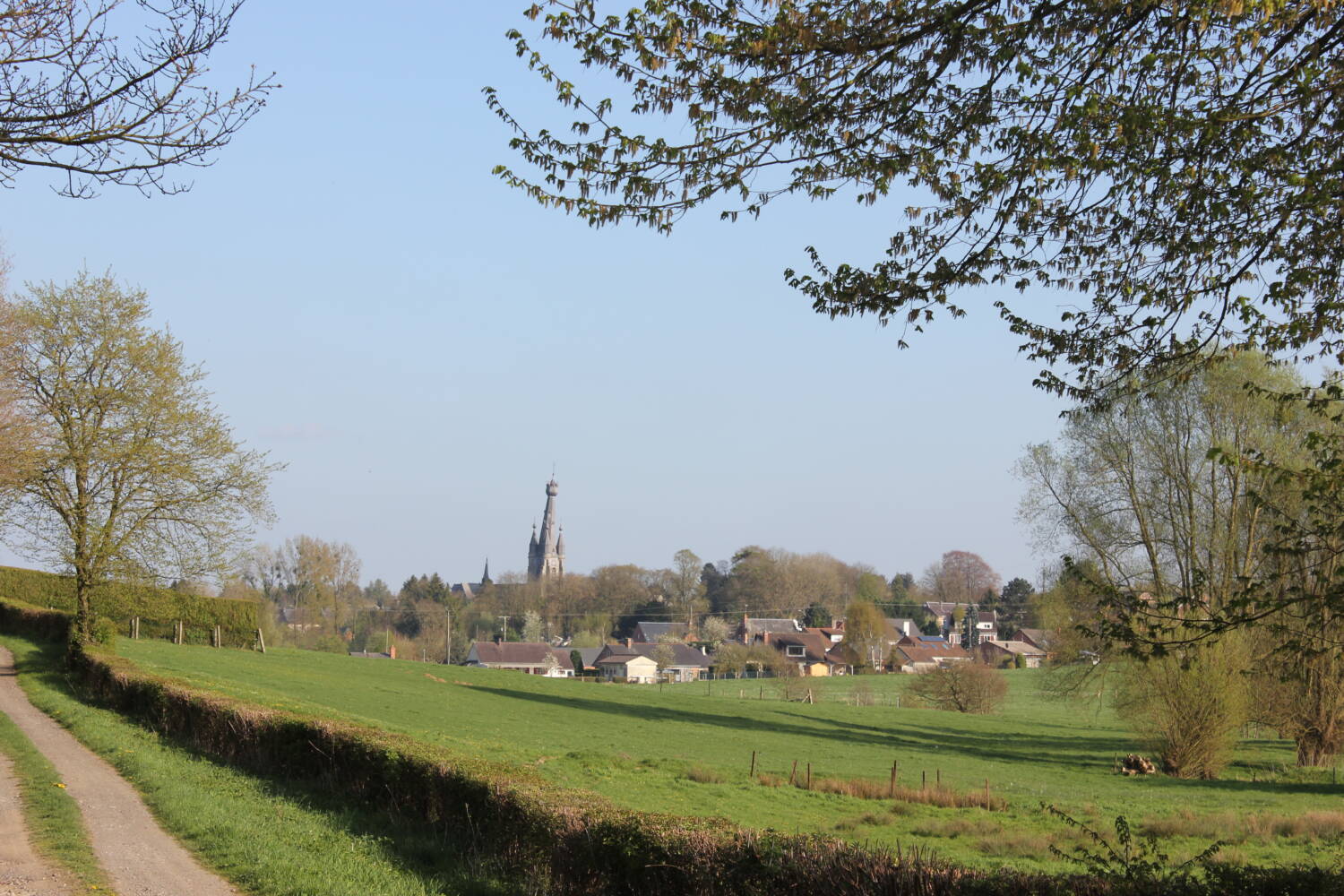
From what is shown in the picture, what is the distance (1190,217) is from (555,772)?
19358 millimetres

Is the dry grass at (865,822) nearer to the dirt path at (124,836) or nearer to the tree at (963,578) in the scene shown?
the dirt path at (124,836)

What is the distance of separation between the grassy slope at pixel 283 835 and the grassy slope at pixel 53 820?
0.86 m

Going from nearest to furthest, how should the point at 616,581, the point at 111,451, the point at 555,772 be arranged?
the point at 555,772, the point at 111,451, the point at 616,581

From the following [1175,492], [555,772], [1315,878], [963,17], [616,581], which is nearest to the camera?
[1315,878]

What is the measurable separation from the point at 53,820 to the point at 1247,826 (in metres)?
23.8

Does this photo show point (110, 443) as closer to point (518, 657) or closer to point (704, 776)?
point (704, 776)

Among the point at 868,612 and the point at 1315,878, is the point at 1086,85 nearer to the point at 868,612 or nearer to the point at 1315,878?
the point at 1315,878

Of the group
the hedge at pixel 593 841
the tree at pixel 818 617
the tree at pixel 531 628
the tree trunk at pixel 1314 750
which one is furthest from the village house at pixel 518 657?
the hedge at pixel 593 841

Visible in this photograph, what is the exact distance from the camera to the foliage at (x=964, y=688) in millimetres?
66500

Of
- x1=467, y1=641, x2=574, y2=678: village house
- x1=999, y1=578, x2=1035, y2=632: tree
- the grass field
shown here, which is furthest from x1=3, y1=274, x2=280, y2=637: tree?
x1=999, y1=578, x2=1035, y2=632: tree

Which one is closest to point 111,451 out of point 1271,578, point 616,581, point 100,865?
point 100,865

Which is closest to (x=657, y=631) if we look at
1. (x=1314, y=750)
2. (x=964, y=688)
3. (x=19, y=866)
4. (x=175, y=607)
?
(x=964, y=688)

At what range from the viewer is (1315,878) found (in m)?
5.53

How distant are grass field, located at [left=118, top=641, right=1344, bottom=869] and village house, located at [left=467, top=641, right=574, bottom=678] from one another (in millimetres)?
39114
